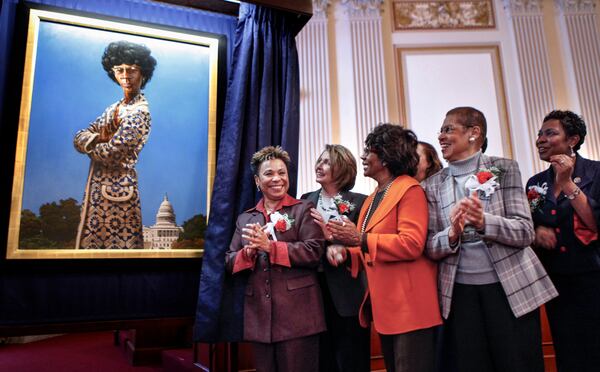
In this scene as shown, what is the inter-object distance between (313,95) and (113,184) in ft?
14.6

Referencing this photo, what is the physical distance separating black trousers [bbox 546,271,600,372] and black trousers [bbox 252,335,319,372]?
4.09 ft

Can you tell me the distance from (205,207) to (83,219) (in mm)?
682

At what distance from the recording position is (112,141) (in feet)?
9.05

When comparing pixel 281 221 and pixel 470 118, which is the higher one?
pixel 470 118

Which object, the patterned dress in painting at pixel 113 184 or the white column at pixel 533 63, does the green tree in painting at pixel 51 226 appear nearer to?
the patterned dress in painting at pixel 113 184

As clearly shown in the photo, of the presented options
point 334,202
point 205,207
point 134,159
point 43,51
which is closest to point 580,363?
point 334,202

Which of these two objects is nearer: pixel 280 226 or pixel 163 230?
pixel 280 226

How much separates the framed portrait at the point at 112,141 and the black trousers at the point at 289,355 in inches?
30.2

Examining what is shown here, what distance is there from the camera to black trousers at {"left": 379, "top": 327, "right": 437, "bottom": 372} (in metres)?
2.09

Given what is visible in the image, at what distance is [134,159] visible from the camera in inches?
111

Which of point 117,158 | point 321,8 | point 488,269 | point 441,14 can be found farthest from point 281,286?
point 441,14

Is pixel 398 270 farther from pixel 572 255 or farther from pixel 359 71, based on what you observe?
pixel 359 71

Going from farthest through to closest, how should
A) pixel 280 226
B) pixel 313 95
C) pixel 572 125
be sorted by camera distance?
pixel 313 95, pixel 572 125, pixel 280 226

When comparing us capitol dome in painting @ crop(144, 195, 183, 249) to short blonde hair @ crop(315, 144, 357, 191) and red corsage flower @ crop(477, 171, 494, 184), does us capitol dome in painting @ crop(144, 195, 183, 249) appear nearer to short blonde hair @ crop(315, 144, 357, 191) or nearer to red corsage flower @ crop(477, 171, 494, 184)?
short blonde hair @ crop(315, 144, 357, 191)
